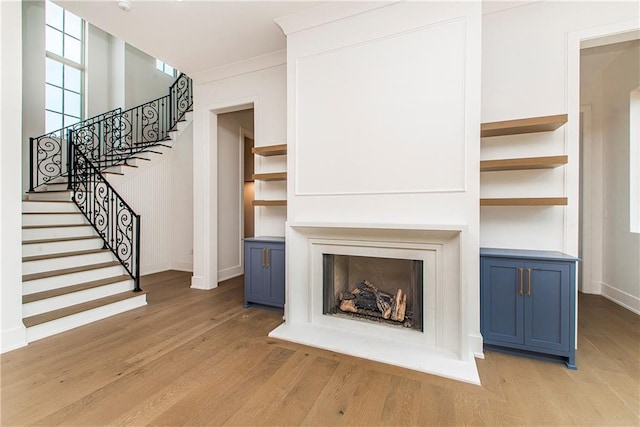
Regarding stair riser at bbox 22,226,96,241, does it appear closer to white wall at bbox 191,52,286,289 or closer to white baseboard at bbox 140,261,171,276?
white baseboard at bbox 140,261,171,276

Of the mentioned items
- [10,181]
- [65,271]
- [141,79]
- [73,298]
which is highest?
[141,79]

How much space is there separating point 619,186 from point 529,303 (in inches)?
98.7

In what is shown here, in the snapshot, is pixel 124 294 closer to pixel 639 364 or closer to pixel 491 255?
pixel 491 255

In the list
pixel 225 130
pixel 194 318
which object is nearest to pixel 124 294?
pixel 194 318

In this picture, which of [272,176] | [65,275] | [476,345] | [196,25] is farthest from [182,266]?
[476,345]

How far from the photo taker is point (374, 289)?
2.89m

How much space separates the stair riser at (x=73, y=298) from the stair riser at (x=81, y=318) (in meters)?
0.23

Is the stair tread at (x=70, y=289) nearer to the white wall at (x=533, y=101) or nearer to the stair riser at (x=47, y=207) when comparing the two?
the stair riser at (x=47, y=207)

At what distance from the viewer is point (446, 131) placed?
2.41m

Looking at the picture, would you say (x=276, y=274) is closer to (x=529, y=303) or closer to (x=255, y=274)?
(x=255, y=274)

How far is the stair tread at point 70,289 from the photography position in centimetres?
275

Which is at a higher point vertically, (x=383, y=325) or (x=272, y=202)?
(x=272, y=202)

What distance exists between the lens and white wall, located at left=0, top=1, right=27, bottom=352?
2.32 meters

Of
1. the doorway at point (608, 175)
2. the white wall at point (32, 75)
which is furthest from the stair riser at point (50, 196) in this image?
the doorway at point (608, 175)
